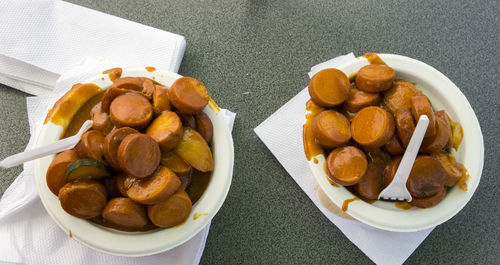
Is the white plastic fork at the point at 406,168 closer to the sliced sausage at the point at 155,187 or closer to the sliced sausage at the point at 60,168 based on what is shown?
the sliced sausage at the point at 155,187

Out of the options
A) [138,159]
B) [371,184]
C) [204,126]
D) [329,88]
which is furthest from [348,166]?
[138,159]

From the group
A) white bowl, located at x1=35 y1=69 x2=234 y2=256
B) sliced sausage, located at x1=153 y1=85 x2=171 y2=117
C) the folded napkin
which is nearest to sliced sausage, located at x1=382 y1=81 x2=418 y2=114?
the folded napkin

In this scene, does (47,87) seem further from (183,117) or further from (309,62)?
(309,62)

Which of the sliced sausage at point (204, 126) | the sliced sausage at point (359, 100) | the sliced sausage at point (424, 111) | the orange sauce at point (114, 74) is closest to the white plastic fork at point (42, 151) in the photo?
the orange sauce at point (114, 74)

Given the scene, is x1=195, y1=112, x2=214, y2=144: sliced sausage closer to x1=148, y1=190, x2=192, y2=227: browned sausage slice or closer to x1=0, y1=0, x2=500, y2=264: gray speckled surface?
x1=148, y1=190, x2=192, y2=227: browned sausage slice

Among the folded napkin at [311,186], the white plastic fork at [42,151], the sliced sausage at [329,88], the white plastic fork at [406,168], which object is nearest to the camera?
the white plastic fork at [42,151]

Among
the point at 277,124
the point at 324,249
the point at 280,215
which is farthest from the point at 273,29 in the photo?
the point at 324,249
